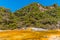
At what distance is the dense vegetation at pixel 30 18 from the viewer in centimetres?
3644

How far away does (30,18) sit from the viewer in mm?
38531

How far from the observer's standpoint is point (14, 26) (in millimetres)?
36250

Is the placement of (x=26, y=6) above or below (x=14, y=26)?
above

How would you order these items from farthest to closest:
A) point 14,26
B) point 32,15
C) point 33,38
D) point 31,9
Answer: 1. point 31,9
2. point 32,15
3. point 14,26
4. point 33,38

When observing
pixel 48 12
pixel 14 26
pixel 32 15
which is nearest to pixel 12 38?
pixel 14 26

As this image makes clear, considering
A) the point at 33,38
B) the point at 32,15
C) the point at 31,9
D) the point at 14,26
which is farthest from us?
the point at 31,9

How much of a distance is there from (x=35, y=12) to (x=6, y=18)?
536 centimetres

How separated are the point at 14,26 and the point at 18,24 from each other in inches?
30.4

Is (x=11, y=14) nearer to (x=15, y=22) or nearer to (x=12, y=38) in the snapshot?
(x=15, y=22)

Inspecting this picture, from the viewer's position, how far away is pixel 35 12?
40.6m

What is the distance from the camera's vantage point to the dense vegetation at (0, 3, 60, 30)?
36.4 metres

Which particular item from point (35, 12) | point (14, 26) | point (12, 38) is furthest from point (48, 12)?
point (12, 38)

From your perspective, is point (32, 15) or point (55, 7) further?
point (55, 7)

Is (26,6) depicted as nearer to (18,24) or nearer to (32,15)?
(32,15)
